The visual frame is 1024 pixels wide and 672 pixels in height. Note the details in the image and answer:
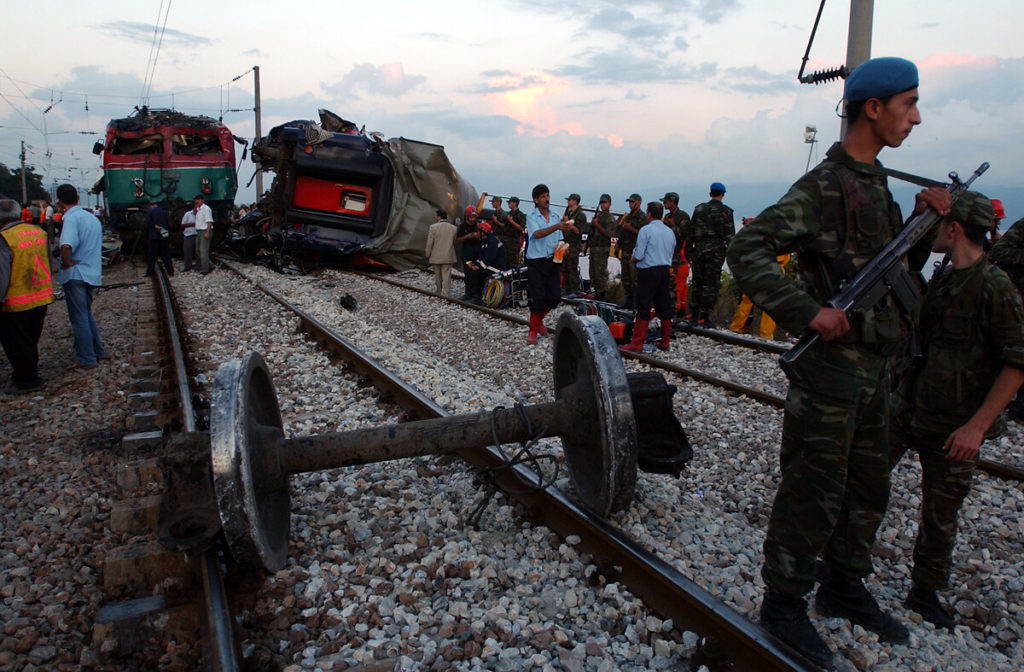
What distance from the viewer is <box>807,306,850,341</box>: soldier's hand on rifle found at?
2.28 metres

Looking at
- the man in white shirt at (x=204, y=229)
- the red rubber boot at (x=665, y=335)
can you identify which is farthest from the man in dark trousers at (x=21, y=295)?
the man in white shirt at (x=204, y=229)

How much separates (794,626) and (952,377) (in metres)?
1.15

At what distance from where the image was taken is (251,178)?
17.8 m

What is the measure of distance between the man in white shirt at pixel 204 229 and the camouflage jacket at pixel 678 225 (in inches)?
445


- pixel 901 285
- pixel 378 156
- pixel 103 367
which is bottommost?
pixel 103 367

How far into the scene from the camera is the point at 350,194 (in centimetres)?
1769

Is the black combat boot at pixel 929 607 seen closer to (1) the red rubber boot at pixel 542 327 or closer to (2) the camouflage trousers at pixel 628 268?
(1) the red rubber boot at pixel 542 327

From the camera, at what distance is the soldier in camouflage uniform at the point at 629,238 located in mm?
11598

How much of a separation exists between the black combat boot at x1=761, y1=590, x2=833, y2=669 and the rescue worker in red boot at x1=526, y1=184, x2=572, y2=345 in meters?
5.96

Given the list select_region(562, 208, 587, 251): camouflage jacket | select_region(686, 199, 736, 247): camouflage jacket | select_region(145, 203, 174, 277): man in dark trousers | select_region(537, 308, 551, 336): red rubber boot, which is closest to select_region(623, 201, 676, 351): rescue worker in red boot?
select_region(537, 308, 551, 336): red rubber boot

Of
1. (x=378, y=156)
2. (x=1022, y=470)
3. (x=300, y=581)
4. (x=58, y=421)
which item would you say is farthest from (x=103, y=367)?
(x=378, y=156)

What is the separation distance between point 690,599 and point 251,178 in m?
17.4

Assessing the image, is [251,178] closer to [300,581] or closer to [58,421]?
[58,421]

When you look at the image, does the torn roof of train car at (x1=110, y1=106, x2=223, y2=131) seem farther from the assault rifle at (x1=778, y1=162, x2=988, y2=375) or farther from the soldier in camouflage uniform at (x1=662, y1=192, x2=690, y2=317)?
the assault rifle at (x1=778, y1=162, x2=988, y2=375)
